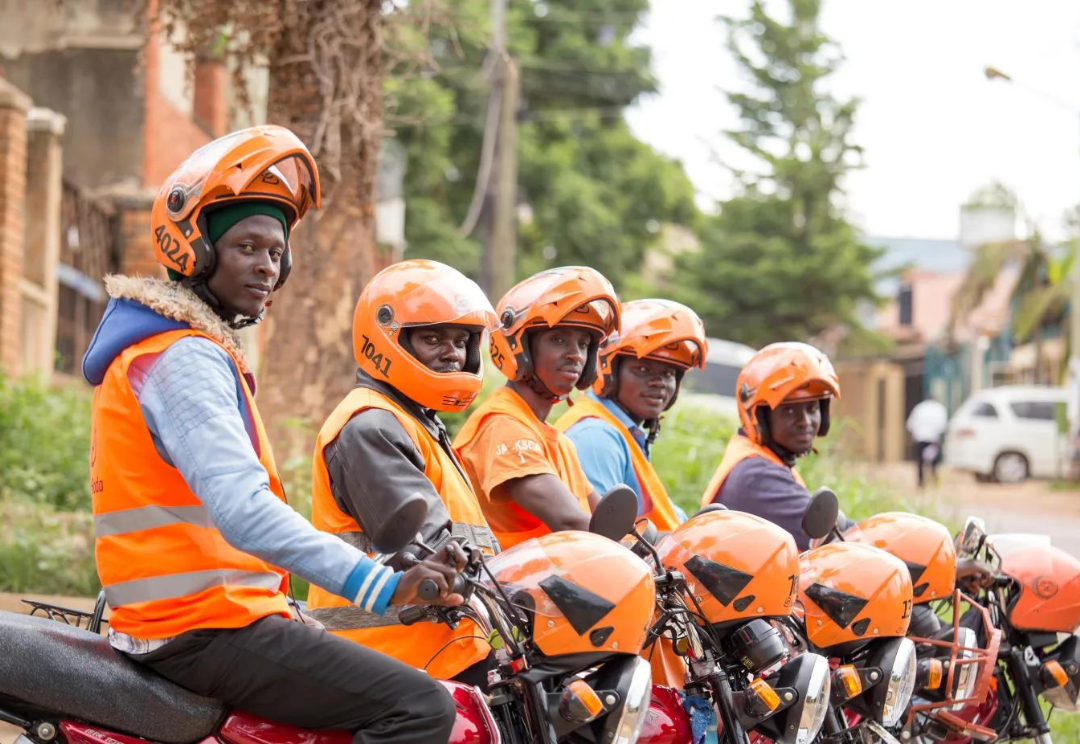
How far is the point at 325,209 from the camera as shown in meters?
8.70

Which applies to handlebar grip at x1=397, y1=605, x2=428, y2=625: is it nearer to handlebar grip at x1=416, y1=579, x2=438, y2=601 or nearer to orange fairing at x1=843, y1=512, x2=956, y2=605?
handlebar grip at x1=416, y1=579, x2=438, y2=601

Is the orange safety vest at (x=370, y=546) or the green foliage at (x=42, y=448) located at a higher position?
the orange safety vest at (x=370, y=546)

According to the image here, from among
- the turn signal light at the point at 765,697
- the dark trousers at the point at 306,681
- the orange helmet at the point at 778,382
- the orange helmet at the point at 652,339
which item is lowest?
the turn signal light at the point at 765,697

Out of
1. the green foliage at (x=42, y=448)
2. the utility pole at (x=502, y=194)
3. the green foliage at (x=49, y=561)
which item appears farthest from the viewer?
the utility pole at (x=502, y=194)

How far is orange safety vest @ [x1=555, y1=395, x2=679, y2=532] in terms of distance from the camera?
5.56m

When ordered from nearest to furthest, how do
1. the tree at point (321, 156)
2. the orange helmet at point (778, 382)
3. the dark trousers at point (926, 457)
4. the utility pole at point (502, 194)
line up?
1. the orange helmet at point (778, 382)
2. the tree at point (321, 156)
3. the utility pole at point (502, 194)
4. the dark trousers at point (926, 457)

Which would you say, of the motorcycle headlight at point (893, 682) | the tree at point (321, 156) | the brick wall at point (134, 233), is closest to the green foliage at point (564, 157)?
the brick wall at point (134, 233)

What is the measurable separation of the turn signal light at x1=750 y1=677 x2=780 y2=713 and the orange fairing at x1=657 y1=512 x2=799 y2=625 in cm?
23

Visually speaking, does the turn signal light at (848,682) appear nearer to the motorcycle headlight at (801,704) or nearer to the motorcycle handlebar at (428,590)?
the motorcycle headlight at (801,704)

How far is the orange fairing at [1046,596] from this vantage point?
600cm

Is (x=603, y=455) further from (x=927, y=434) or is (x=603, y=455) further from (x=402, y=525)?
(x=927, y=434)

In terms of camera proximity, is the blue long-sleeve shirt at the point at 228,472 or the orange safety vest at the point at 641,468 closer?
the blue long-sleeve shirt at the point at 228,472

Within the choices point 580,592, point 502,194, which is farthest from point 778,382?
point 502,194

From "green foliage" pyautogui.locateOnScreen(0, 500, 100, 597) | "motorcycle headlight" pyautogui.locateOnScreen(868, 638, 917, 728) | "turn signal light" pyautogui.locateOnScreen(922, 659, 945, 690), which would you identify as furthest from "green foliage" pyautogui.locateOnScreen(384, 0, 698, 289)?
"motorcycle headlight" pyautogui.locateOnScreen(868, 638, 917, 728)
